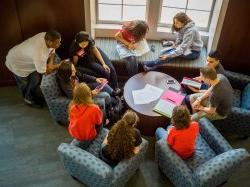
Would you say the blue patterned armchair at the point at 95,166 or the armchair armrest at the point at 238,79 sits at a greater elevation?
the armchair armrest at the point at 238,79

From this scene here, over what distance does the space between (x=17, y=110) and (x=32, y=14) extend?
1.27m

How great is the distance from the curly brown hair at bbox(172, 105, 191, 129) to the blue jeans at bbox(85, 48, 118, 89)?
145 centimetres

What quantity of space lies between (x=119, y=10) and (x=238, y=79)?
193 centimetres

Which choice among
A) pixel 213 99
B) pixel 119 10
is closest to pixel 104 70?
pixel 119 10

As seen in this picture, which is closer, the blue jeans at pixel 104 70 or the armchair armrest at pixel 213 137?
the armchair armrest at pixel 213 137

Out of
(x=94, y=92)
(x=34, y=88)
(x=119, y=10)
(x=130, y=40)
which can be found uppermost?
(x=119, y=10)

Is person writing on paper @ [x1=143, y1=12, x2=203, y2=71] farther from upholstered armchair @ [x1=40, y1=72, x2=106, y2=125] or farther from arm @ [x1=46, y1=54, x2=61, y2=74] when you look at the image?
arm @ [x1=46, y1=54, x2=61, y2=74]

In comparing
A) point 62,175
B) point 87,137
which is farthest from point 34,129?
point 87,137

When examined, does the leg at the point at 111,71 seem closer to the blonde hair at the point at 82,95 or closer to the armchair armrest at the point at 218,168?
the blonde hair at the point at 82,95

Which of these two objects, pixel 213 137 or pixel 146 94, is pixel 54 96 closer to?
pixel 146 94

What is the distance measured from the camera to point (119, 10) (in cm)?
465

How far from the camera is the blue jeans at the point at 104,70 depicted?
13.8 ft

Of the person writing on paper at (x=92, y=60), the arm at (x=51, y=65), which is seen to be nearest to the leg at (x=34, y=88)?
the arm at (x=51, y=65)

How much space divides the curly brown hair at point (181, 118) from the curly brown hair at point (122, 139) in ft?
1.30
